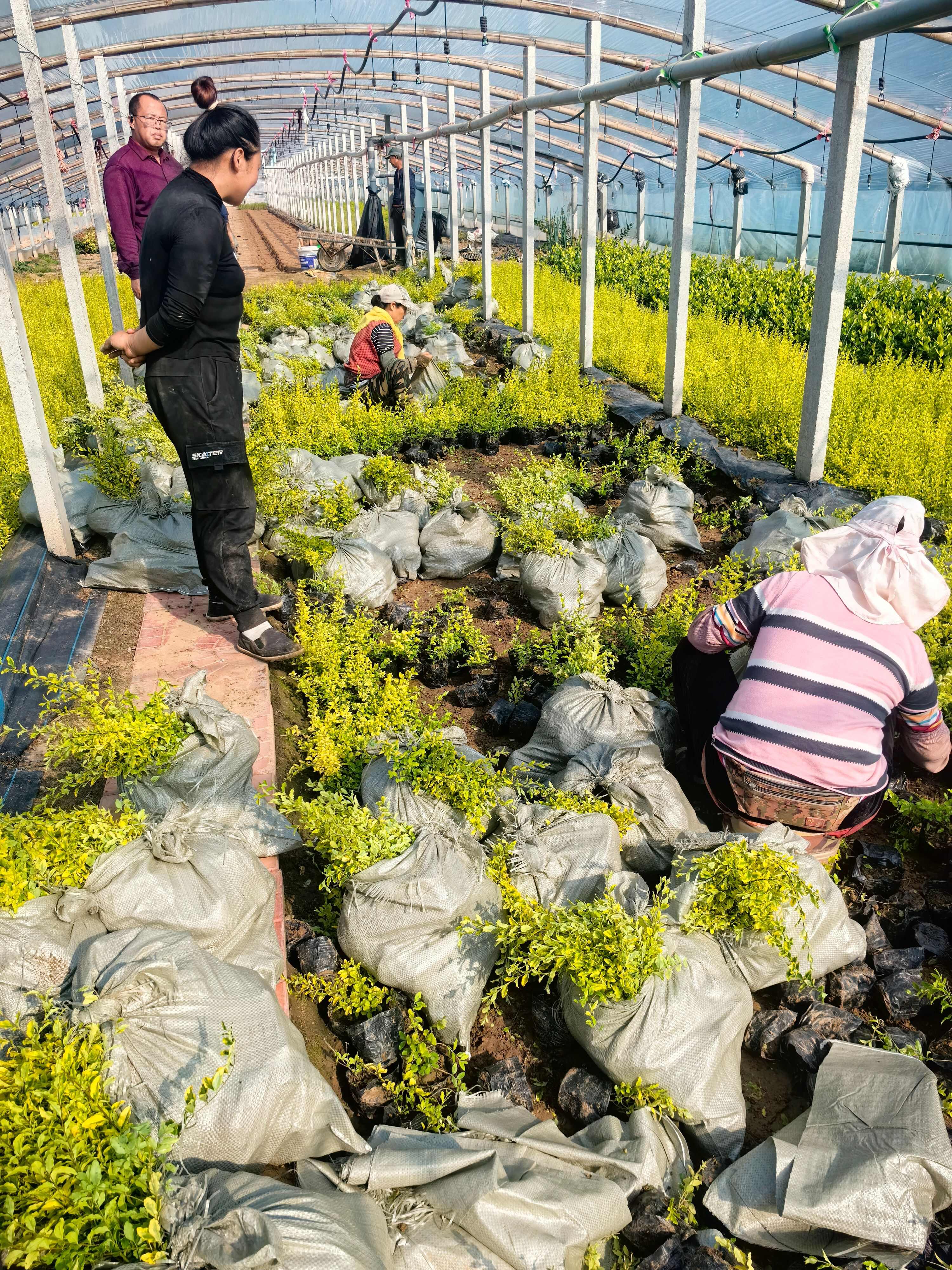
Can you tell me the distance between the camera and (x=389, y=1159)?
5.61 ft

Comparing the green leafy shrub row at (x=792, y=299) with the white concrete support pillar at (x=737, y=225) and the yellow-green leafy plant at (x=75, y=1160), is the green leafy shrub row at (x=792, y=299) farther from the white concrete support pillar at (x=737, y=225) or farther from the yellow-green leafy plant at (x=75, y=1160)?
the yellow-green leafy plant at (x=75, y=1160)

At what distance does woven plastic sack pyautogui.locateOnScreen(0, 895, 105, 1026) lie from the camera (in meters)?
1.80

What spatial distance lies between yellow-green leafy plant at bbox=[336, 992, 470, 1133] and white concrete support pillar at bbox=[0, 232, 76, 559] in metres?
3.03

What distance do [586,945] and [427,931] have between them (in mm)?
462

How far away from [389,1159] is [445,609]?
2.92m

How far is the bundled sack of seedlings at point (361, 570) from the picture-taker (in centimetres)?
431

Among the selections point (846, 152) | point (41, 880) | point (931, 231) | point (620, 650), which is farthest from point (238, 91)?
point (41, 880)

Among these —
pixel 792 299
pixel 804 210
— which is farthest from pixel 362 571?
pixel 804 210

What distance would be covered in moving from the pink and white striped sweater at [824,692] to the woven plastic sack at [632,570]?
1740mm

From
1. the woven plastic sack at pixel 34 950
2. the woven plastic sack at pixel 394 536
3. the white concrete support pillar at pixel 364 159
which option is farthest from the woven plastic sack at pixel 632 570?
the white concrete support pillar at pixel 364 159

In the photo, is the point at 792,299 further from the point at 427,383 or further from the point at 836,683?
the point at 836,683

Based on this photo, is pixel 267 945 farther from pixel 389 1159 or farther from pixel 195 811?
pixel 389 1159

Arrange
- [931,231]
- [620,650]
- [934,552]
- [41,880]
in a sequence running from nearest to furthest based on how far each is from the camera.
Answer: [41,880]
[934,552]
[620,650]
[931,231]

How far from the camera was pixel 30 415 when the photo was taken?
12.9 feet
